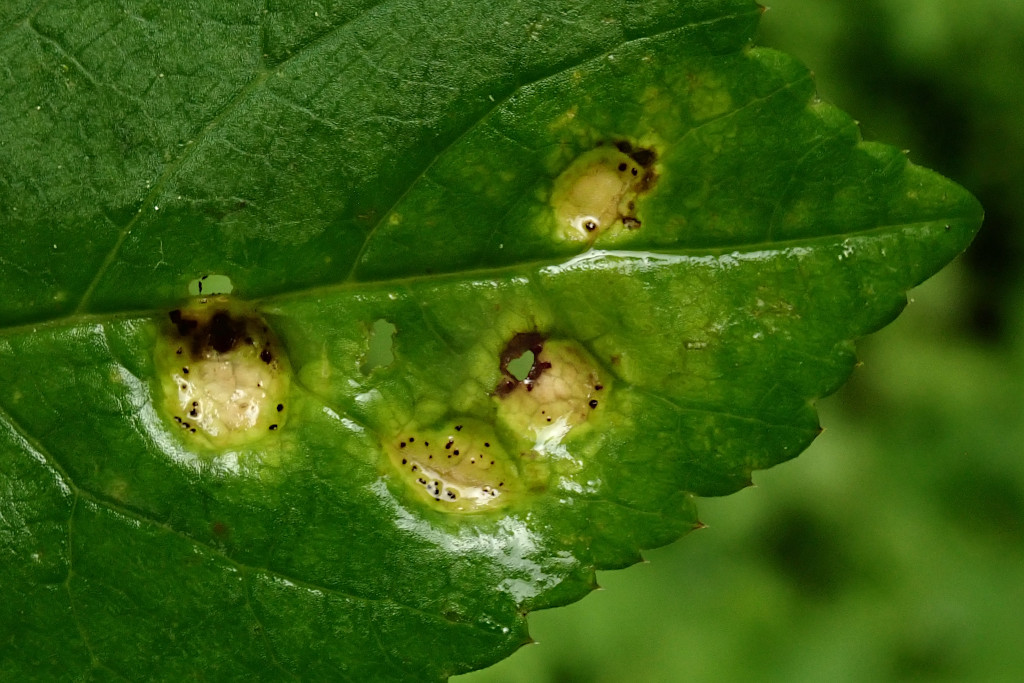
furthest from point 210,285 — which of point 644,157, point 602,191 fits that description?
point 644,157

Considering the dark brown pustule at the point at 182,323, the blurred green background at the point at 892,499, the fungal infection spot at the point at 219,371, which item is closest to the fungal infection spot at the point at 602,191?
the fungal infection spot at the point at 219,371

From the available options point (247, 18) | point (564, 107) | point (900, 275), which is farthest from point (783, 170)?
point (247, 18)

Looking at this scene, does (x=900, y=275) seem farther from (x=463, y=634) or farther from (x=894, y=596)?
(x=894, y=596)

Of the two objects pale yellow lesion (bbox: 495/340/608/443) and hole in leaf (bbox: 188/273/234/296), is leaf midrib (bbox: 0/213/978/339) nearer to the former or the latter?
hole in leaf (bbox: 188/273/234/296)

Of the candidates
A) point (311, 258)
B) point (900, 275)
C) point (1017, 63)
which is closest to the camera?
point (900, 275)

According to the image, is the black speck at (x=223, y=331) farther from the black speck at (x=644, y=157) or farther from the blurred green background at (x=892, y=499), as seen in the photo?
the blurred green background at (x=892, y=499)

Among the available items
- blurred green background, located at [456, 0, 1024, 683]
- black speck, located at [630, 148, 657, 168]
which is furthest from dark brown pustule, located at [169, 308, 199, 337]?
blurred green background, located at [456, 0, 1024, 683]

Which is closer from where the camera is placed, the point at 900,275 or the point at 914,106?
the point at 900,275
